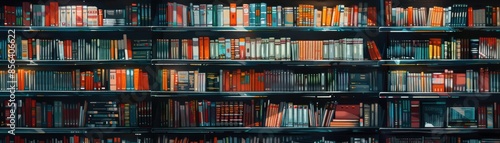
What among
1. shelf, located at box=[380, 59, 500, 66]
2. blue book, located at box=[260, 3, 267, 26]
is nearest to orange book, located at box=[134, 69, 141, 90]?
blue book, located at box=[260, 3, 267, 26]

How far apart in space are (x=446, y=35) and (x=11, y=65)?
4.17 m

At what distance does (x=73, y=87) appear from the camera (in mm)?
6520

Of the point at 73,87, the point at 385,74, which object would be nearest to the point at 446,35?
the point at 385,74

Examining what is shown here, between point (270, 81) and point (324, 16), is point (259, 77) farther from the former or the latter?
point (324, 16)

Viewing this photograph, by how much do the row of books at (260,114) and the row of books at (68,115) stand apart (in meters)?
0.35

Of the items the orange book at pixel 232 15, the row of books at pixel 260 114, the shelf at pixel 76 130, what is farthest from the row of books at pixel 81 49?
the orange book at pixel 232 15

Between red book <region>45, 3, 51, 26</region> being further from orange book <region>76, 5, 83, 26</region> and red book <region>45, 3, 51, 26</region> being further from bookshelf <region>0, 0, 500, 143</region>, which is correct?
orange book <region>76, 5, 83, 26</region>

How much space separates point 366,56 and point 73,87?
282cm

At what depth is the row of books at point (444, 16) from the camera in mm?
6430

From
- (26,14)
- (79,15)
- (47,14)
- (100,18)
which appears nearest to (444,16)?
(100,18)

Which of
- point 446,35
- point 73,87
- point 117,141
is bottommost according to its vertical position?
point 117,141

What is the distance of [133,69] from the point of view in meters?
6.50

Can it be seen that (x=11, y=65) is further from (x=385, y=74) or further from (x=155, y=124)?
(x=385, y=74)

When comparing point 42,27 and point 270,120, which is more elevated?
point 42,27
